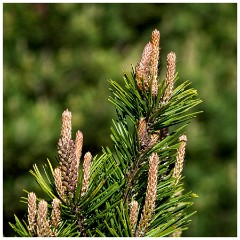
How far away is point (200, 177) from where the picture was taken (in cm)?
514

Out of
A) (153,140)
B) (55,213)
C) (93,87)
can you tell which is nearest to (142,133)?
(153,140)

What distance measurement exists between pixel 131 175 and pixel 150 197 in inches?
1.8

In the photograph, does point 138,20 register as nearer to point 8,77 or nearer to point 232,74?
point 232,74

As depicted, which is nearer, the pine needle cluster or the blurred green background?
the pine needle cluster

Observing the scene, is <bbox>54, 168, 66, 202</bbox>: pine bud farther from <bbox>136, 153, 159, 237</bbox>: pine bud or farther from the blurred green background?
the blurred green background

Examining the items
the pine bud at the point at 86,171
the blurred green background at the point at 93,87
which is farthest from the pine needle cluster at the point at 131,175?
the blurred green background at the point at 93,87

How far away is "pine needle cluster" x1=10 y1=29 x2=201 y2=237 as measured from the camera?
0.52 meters

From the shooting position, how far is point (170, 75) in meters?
0.57

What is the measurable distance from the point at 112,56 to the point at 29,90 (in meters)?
0.80

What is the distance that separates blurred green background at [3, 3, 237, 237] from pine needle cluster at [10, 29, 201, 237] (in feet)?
11.1

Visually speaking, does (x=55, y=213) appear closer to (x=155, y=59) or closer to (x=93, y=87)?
(x=155, y=59)

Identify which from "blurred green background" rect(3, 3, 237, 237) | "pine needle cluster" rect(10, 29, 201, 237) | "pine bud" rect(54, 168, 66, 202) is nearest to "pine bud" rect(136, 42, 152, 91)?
"pine needle cluster" rect(10, 29, 201, 237)

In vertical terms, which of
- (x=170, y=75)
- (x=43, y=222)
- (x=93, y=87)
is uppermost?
(x=93, y=87)

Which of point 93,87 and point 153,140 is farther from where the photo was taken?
point 93,87
